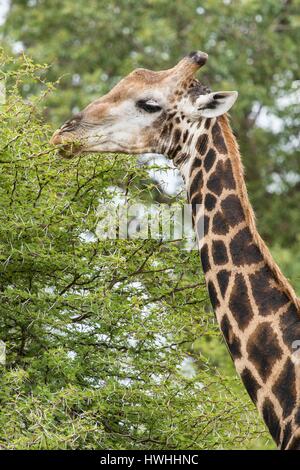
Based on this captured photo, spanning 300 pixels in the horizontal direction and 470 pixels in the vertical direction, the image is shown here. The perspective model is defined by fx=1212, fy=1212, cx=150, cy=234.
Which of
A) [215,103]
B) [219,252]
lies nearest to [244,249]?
[219,252]

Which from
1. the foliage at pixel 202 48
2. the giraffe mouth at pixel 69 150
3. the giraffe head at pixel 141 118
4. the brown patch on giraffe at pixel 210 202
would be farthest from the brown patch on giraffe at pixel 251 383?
the foliage at pixel 202 48

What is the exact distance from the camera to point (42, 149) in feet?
30.2

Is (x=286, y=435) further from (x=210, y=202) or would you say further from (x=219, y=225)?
(x=210, y=202)

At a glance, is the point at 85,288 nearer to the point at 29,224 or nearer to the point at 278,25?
the point at 29,224

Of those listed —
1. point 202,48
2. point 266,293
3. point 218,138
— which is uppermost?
point 218,138

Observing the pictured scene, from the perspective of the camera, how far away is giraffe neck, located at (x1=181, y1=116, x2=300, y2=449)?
23.5 feet

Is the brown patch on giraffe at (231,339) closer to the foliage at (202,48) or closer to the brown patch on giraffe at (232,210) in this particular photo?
the brown patch on giraffe at (232,210)

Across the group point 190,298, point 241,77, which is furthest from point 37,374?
point 241,77

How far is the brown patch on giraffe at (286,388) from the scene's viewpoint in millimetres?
7055

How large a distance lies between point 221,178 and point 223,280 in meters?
0.74

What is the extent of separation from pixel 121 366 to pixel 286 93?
47.5 ft

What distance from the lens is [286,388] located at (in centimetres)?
711

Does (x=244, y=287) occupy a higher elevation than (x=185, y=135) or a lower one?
lower

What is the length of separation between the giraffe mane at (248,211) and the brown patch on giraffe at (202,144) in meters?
0.13
